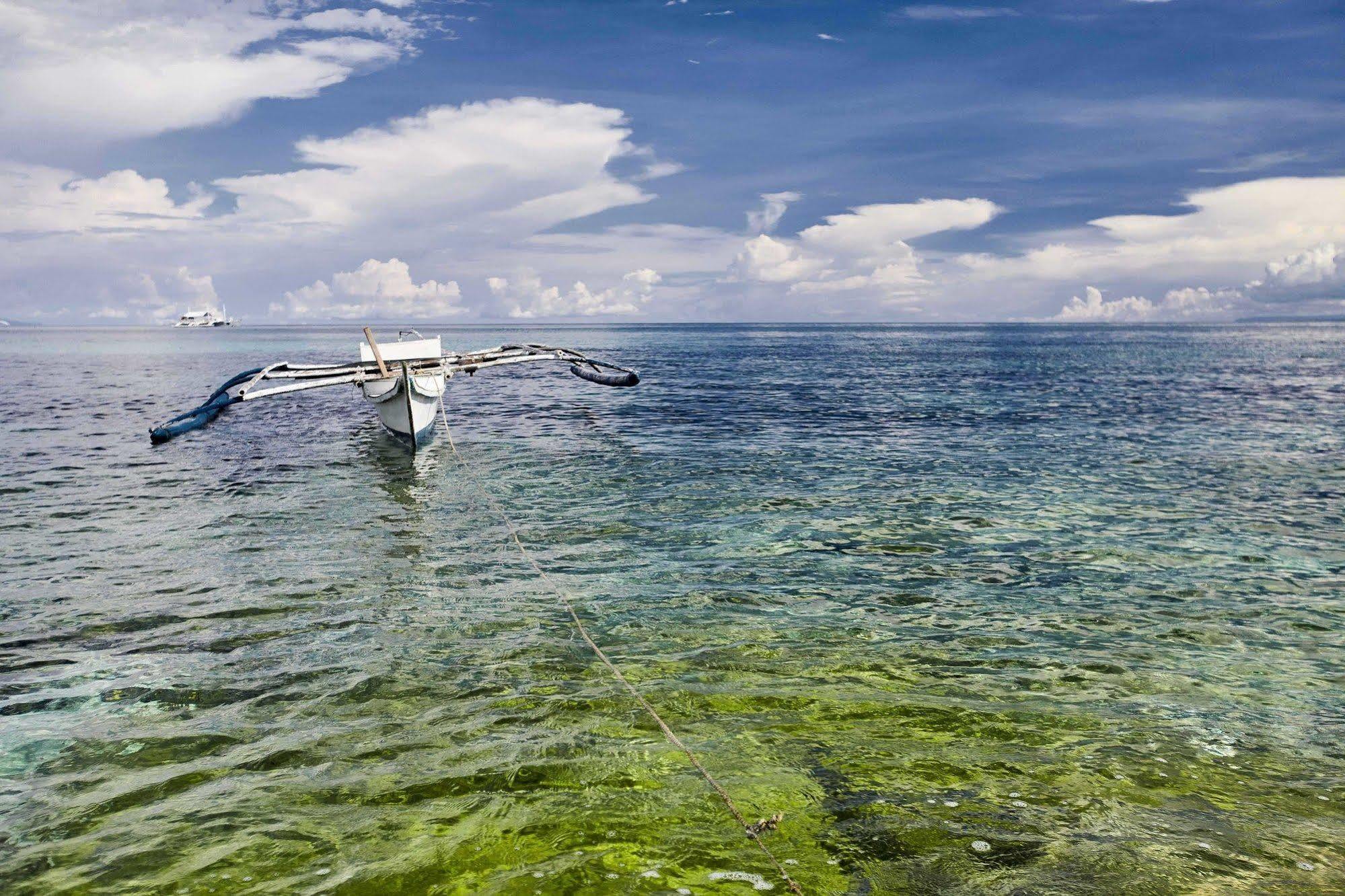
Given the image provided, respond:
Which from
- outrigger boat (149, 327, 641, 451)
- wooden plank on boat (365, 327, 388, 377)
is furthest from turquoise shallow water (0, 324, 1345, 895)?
wooden plank on boat (365, 327, 388, 377)

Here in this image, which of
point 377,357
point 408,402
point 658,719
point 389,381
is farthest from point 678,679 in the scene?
point 389,381

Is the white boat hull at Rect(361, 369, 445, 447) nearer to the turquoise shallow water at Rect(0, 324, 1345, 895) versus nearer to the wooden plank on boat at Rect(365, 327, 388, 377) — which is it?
the wooden plank on boat at Rect(365, 327, 388, 377)

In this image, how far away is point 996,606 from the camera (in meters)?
10.1

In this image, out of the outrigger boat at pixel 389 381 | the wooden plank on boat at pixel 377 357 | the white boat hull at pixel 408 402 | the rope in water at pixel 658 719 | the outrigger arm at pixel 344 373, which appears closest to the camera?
the rope in water at pixel 658 719

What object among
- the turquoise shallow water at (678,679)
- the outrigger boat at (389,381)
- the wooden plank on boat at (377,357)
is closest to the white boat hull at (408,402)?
the outrigger boat at (389,381)

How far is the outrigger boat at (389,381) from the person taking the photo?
71.9 ft

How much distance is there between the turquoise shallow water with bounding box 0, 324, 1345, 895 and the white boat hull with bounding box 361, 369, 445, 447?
11.6 feet

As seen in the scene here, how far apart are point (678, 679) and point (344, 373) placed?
66.8 ft

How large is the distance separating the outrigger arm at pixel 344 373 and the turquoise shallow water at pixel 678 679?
7.87ft

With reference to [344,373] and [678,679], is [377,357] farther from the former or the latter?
[678,679]

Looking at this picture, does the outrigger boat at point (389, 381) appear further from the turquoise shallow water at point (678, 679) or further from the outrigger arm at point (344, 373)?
the turquoise shallow water at point (678, 679)

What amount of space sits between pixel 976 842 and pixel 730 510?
10.6m

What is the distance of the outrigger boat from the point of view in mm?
21906

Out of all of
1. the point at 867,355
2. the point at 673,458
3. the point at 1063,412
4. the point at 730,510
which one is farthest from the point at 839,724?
the point at 867,355
